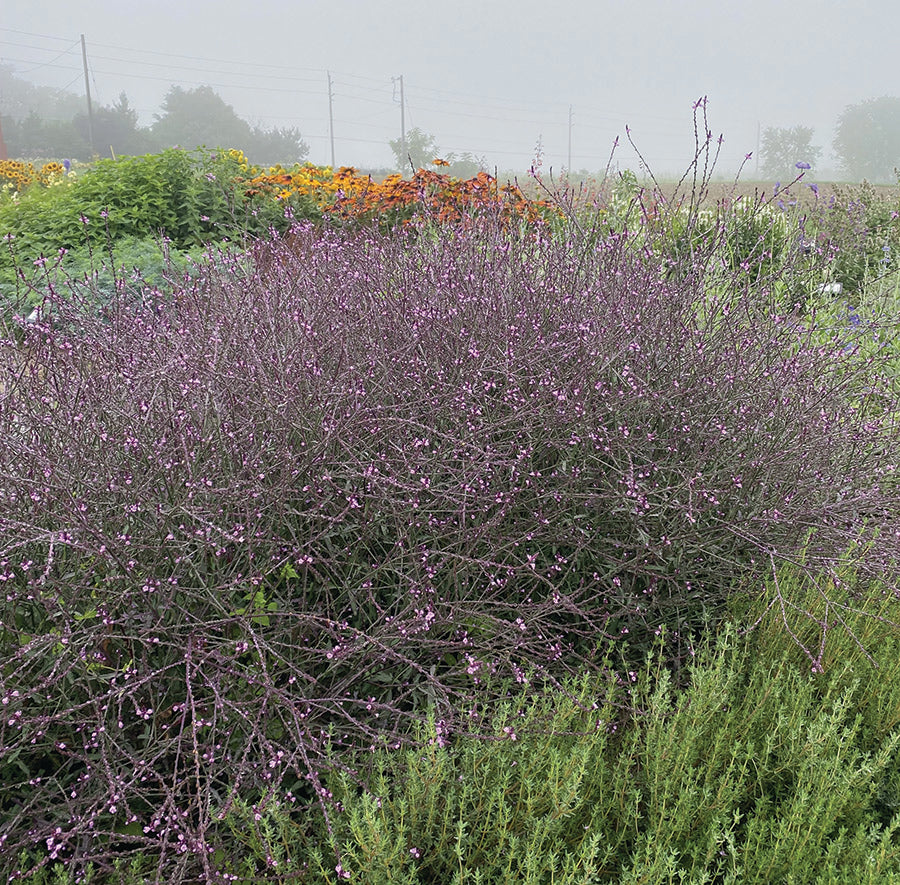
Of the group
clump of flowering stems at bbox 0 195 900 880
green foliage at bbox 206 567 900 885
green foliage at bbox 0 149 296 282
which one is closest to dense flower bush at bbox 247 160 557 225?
green foliage at bbox 0 149 296 282

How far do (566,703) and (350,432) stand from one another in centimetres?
101

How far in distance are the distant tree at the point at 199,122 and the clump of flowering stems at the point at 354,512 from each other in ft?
265

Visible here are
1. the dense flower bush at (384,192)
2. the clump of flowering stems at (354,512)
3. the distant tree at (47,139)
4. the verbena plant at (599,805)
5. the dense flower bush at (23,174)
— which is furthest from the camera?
the distant tree at (47,139)

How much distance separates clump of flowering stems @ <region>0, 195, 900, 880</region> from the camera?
6.10 feet

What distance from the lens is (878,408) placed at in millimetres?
4227

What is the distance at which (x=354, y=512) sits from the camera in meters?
2.29

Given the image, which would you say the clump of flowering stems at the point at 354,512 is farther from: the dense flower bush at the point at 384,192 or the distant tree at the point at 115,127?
the distant tree at the point at 115,127

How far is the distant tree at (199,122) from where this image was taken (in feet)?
248

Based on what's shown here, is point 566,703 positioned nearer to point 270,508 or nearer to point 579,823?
point 579,823

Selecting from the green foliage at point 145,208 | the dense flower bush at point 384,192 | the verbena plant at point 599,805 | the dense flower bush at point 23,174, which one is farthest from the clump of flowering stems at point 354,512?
the dense flower bush at point 23,174

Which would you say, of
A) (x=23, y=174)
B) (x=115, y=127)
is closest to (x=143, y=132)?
(x=115, y=127)

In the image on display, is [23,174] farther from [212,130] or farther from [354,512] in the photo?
[212,130]

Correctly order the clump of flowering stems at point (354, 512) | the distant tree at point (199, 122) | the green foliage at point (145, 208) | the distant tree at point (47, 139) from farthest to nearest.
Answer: the distant tree at point (199, 122) < the distant tree at point (47, 139) < the green foliage at point (145, 208) < the clump of flowering stems at point (354, 512)

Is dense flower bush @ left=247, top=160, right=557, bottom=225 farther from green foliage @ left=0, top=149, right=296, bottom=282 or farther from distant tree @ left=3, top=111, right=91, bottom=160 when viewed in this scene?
distant tree @ left=3, top=111, right=91, bottom=160
